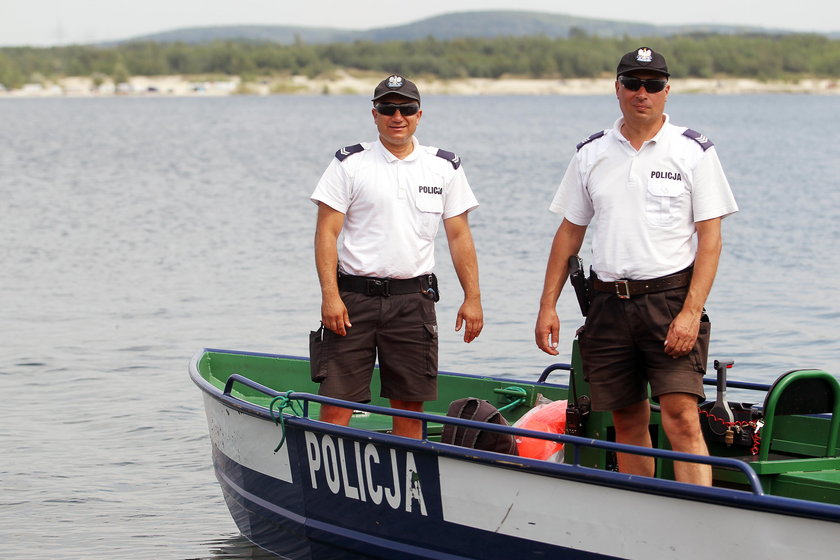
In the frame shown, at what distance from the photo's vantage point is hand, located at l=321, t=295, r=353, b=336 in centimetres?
566

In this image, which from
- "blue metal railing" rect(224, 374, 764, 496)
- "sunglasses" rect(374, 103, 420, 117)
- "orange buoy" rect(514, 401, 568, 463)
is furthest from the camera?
"orange buoy" rect(514, 401, 568, 463)

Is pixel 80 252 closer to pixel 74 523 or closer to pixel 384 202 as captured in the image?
pixel 74 523

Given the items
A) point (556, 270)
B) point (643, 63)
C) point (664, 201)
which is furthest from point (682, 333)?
point (643, 63)

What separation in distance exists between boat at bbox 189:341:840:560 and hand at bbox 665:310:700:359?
43cm

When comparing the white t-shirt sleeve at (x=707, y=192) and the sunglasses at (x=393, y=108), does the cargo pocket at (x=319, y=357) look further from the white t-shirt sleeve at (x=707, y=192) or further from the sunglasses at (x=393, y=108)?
the white t-shirt sleeve at (x=707, y=192)

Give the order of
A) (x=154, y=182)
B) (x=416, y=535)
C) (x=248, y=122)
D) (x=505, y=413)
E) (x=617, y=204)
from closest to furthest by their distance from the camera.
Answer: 1. (x=617, y=204)
2. (x=416, y=535)
3. (x=505, y=413)
4. (x=154, y=182)
5. (x=248, y=122)

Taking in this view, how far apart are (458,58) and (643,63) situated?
135m

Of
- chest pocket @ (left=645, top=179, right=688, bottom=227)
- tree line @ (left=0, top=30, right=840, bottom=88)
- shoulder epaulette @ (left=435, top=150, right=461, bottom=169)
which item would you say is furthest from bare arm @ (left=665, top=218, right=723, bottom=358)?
tree line @ (left=0, top=30, right=840, bottom=88)

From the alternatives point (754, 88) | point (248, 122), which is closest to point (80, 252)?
point (248, 122)

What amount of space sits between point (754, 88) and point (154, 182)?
104130mm

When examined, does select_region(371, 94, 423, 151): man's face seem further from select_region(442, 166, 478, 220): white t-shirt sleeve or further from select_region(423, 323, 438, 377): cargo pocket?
select_region(423, 323, 438, 377): cargo pocket

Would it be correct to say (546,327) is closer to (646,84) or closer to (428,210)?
(428,210)

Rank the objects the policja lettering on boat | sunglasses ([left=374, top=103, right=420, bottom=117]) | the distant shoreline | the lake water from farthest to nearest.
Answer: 1. the distant shoreline
2. the lake water
3. sunglasses ([left=374, top=103, right=420, bottom=117])
4. the policja lettering on boat

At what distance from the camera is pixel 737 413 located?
18.6ft
